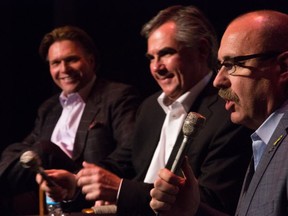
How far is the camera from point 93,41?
390 cm

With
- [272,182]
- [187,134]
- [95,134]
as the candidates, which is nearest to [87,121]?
[95,134]

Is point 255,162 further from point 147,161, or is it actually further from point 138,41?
point 138,41

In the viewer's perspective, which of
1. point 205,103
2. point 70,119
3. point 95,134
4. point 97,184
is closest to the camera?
point 97,184

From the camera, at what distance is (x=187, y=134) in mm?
1806

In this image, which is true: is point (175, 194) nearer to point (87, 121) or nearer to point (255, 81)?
point (255, 81)

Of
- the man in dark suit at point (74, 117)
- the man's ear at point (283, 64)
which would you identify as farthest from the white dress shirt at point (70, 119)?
the man's ear at point (283, 64)

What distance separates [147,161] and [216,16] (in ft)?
3.36

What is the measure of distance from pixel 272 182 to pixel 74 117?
82.0 inches

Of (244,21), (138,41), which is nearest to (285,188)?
(244,21)

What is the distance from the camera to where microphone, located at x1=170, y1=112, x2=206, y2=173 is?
1780mm

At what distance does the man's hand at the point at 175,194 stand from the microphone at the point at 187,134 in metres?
0.03

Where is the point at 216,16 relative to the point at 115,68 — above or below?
above

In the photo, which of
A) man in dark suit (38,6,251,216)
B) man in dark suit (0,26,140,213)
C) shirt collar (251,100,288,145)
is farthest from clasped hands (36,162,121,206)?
shirt collar (251,100,288,145)

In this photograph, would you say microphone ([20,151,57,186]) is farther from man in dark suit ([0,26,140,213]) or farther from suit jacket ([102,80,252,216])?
man in dark suit ([0,26,140,213])
